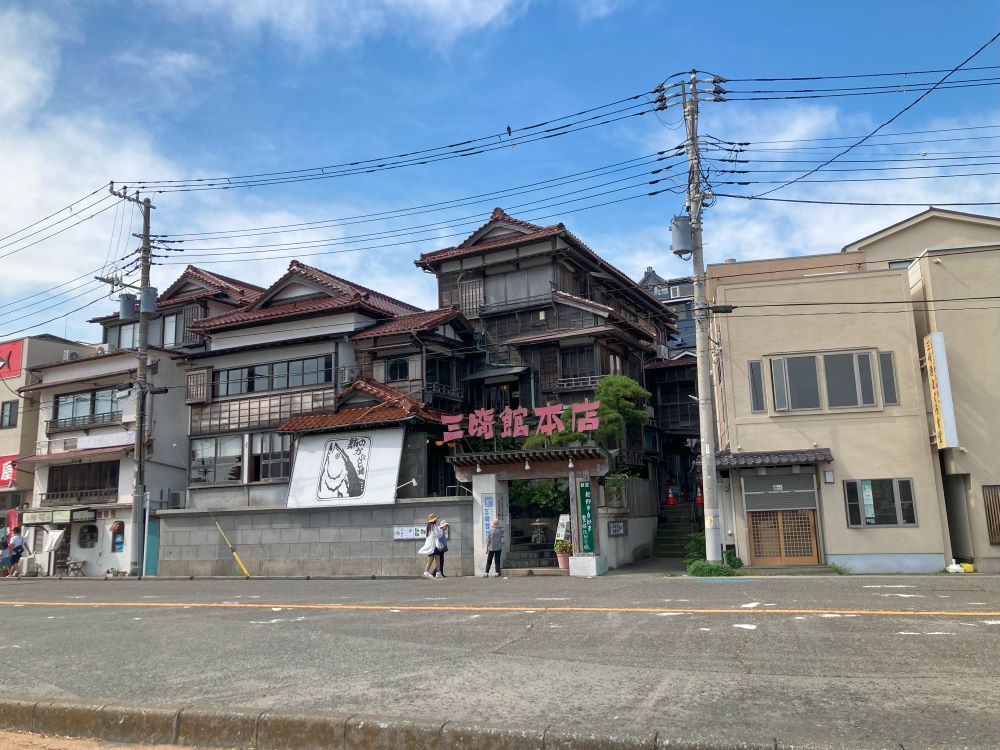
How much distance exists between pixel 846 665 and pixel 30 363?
46.2m

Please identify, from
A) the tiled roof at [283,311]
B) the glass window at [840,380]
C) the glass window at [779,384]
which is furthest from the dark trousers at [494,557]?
the tiled roof at [283,311]

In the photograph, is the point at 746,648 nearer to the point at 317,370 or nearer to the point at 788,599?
the point at 788,599

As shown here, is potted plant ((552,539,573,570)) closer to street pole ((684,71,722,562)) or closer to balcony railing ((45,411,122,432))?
street pole ((684,71,722,562))

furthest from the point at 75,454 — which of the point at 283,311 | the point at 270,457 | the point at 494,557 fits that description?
the point at 494,557

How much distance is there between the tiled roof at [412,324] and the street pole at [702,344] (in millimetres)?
13149

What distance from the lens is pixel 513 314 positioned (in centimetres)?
3512

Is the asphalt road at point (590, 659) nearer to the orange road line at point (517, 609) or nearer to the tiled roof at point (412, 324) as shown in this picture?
the orange road line at point (517, 609)

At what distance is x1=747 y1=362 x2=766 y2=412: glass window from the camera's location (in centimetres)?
2405

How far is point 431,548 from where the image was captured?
74.1 feet

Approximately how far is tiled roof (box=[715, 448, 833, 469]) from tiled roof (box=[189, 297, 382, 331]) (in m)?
A: 17.7

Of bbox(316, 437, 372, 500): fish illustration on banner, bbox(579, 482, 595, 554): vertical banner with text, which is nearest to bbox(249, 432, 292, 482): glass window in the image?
bbox(316, 437, 372, 500): fish illustration on banner

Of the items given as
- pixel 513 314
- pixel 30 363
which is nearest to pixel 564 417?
pixel 513 314

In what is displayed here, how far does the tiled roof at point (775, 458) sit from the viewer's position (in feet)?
74.6

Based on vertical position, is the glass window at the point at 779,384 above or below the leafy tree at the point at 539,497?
above
